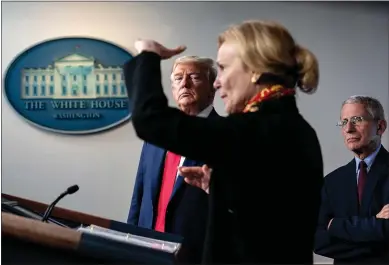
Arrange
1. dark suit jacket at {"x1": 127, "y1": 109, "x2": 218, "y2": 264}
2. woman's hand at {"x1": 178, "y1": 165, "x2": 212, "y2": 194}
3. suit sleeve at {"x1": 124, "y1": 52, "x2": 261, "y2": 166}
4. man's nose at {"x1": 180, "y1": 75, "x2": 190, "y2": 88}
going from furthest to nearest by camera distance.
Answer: man's nose at {"x1": 180, "y1": 75, "x2": 190, "y2": 88} → dark suit jacket at {"x1": 127, "y1": 109, "x2": 218, "y2": 264} → woman's hand at {"x1": 178, "y1": 165, "x2": 212, "y2": 194} → suit sleeve at {"x1": 124, "y1": 52, "x2": 261, "y2": 166}

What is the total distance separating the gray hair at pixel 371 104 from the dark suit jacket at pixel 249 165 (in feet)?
1.94

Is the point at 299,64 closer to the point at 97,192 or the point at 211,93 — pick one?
the point at 211,93

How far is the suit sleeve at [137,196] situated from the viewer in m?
1.19

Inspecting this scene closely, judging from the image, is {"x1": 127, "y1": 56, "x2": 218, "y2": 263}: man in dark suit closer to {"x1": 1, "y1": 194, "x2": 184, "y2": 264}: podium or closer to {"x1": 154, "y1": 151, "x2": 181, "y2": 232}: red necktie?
{"x1": 154, "y1": 151, "x2": 181, "y2": 232}: red necktie

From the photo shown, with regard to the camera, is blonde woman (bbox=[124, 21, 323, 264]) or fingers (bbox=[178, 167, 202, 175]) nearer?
blonde woman (bbox=[124, 21, 323, 264])

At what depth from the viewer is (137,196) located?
120 cm

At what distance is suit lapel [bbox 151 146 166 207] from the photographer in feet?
3.72

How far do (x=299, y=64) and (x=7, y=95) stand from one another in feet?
2.75

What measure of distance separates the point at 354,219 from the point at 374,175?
0.13 m

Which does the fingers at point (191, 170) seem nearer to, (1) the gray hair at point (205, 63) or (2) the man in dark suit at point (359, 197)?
(1) the gray hair at point (205, 63)

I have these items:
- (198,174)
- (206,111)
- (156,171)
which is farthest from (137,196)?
(198,174)

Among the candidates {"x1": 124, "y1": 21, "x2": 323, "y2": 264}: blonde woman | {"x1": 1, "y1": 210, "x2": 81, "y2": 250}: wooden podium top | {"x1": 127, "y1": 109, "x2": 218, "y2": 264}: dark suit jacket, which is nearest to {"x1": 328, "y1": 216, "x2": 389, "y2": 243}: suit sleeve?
{"x1": 127, "y1": 109, "x2": 218, "y2": 264}: dark suit jacket

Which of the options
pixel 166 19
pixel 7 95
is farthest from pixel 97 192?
pixel 166 19

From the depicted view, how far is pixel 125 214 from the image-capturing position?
1.22m
